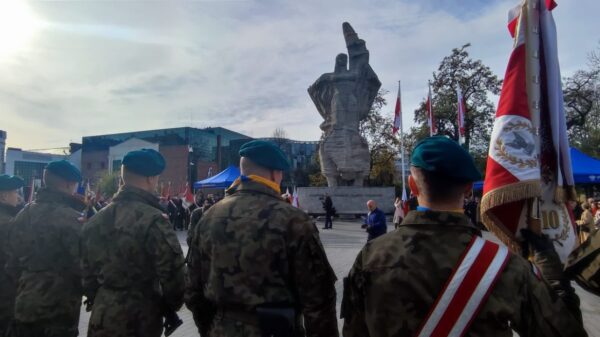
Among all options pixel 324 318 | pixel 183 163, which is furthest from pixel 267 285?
pixel 183 163

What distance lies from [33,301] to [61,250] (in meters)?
0.47

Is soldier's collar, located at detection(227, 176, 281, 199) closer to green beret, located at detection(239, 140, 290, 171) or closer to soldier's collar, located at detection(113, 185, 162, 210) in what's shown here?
green beret, located at detection(239, 140, 290, 171)

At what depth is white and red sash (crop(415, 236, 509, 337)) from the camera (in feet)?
5.52

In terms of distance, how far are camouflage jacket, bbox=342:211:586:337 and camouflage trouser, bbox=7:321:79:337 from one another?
2.94 m

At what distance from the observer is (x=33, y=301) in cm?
365

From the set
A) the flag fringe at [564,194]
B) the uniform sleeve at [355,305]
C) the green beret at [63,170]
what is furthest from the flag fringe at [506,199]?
the green beret at [63,170]

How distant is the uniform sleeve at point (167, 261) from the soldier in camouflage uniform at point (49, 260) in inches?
49.1

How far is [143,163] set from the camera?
3410 millimetres

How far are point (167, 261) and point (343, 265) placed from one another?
7.48 metres

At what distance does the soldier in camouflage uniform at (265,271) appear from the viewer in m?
2.51

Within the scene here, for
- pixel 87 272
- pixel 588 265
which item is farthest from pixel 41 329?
pixel 588 265

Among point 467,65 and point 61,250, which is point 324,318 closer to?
point 61,250

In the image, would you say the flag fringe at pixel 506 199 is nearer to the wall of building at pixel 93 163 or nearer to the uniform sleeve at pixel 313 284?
the uniform sleeve at pixel 313 284

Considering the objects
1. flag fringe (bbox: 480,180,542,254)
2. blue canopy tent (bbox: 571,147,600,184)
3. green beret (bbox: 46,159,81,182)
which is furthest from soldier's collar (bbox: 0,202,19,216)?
blue canopy tent (bbox: 571,147,600,184)
